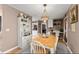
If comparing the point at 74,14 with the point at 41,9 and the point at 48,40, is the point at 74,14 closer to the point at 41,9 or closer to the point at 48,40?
the point at 41,9

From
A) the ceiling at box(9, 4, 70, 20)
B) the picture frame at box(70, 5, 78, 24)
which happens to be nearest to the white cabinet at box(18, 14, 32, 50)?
the ceiling at box(9, 4, 70, 20)

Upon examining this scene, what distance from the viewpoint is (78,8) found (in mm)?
1583

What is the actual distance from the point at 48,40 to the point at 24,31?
1.78 ft

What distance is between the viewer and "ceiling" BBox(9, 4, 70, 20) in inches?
64.8

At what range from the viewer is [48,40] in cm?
205

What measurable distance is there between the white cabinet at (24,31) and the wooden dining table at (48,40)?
13 cm

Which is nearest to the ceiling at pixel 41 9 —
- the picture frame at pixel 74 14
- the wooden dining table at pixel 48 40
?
the picture frame at pixel 74 14

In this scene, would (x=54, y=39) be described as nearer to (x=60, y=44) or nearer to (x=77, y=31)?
(x=60, y=44)

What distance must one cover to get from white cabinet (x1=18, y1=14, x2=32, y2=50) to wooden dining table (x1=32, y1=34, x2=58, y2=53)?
134mm

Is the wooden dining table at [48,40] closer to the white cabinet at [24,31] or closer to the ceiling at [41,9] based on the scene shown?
the white cabinet at [24,31]

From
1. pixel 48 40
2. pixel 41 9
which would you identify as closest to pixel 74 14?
pixel 41 9
